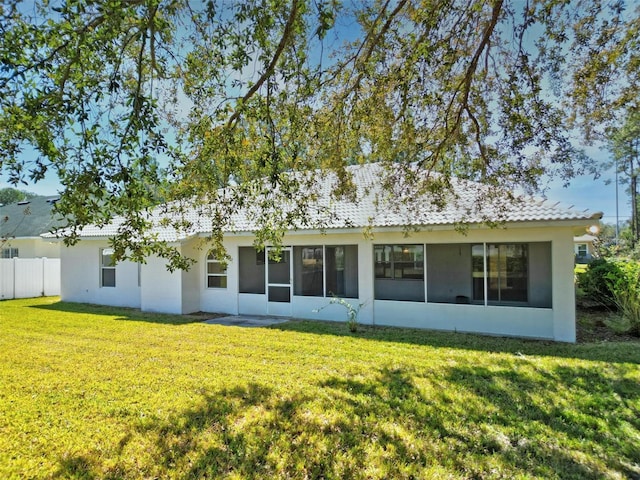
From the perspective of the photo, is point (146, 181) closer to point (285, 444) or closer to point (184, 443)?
point (184, 443)

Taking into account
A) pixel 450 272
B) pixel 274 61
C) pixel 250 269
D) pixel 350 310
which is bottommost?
pixel 350 310

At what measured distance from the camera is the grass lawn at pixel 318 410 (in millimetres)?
4152

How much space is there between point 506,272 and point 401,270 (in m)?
3.33

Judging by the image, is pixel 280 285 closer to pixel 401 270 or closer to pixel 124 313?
pixel 401 270

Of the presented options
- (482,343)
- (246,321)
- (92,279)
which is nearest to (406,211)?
(482,343)

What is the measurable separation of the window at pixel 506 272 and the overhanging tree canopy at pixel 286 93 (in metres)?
3.87

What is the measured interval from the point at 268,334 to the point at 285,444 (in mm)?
6168

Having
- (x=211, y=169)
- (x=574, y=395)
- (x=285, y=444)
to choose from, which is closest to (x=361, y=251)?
(x=211, y=169)

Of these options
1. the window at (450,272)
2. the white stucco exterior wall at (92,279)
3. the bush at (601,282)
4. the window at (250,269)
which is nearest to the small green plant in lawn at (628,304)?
the bush at (601,282)

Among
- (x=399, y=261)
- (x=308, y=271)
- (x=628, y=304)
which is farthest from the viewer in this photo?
(x=308, y=271)

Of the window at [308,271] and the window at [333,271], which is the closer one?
the window at [333,271]

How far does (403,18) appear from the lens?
7.71 metres

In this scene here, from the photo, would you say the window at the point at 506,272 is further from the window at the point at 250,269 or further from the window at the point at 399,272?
the window at the point at 250,269

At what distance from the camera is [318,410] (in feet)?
17.7
